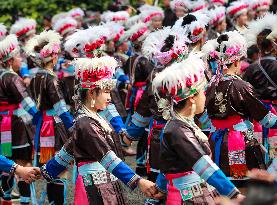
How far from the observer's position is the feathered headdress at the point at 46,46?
8023 mm

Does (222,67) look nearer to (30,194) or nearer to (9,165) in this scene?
(9,165)

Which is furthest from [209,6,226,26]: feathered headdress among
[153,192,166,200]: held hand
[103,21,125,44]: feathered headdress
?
[153,192,166,200]: held hand

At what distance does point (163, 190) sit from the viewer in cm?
508

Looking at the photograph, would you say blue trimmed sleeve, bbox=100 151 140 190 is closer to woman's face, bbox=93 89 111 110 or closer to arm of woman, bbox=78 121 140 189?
arm of woman, bbox=78 121 140 189

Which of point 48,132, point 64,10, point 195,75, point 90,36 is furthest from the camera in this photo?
point 64,10

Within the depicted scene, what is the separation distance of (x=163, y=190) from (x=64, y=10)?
13268 millimetres

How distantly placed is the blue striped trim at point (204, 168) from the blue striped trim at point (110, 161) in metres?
0.76

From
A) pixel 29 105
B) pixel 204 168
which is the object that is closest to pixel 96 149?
pixel 204 168

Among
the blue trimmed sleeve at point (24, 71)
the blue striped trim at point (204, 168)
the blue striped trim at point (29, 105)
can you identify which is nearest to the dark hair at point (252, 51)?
the blue striped trim at point (29, 105)

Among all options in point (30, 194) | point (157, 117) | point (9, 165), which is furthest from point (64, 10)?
point (9, 165)

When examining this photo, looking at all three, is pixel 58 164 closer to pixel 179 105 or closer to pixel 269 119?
pixel 179 105

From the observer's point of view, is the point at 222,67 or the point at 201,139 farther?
the point at 222,67

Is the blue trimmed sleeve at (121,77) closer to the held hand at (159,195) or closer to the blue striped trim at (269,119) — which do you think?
the blue striped trim at (269,119)

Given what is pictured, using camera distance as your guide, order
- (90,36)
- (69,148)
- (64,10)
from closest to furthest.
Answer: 1. (69,148)
2. (90,36)
3. (64,10)
